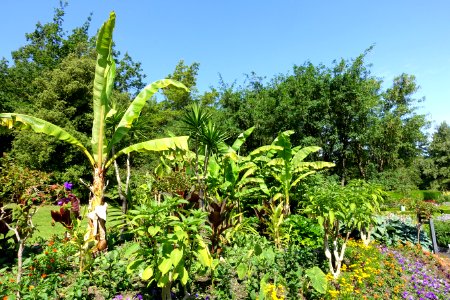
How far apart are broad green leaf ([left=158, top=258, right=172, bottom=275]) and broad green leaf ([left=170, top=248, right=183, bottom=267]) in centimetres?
4

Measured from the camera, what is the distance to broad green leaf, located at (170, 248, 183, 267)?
3.34 metres

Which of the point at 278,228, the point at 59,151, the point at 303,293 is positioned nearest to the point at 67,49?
the point at 59,151

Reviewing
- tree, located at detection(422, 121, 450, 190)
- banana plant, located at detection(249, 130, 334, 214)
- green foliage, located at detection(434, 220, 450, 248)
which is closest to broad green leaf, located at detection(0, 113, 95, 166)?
banana plant, located at detection(249, 130, 334, 214)

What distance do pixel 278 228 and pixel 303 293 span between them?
2.70m

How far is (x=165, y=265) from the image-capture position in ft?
11.0

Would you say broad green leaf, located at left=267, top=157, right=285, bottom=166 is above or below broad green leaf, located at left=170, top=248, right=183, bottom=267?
above

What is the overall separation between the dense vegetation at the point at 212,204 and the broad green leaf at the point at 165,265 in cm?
2

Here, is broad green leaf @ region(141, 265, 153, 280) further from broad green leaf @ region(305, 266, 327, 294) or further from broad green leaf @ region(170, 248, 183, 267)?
broad green leaf @ region(305, 266, 327, 294)

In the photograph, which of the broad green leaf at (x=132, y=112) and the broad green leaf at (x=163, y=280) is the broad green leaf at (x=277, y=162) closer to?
the broad green leaf at (x=132, y=112)

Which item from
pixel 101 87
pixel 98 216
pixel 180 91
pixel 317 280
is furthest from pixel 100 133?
pixel 180 91

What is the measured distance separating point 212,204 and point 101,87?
10.5 feet

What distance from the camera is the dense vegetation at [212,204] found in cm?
428

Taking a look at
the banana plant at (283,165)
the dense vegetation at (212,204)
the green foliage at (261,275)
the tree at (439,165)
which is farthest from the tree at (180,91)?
the tree at (439,165)

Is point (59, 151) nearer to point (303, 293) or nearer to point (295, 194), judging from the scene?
point (295, 194)
